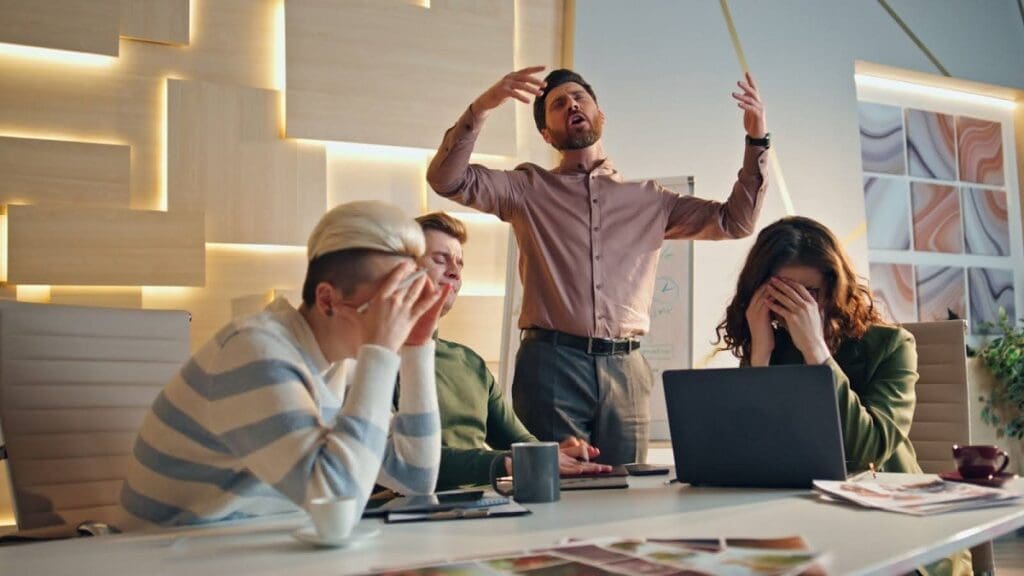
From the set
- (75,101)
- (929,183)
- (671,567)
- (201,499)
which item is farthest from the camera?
(929,183)

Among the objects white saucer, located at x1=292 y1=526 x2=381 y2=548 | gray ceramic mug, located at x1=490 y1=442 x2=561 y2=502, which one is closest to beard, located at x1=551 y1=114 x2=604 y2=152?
gray ceramic mug, located at x1=490 y1=442 x2=561 y2=502

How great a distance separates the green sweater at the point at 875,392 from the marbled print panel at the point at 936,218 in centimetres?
365

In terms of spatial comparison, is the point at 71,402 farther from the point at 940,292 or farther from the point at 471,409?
the point at 940,292

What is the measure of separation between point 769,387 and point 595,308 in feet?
4.43

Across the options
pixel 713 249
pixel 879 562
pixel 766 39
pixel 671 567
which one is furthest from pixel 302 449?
pixel 766 39

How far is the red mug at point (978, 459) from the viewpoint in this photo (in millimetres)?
1670

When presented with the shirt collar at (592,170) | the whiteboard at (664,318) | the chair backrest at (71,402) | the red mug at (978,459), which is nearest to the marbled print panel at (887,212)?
the whiteboard at (664,318)

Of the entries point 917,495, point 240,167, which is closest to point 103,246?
point 240,167

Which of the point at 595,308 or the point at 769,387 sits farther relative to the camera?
the point at 595,308

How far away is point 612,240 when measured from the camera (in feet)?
10.1

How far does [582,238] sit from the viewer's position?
3070mm

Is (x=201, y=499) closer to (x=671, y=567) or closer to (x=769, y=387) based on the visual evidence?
(x=671, y=567)

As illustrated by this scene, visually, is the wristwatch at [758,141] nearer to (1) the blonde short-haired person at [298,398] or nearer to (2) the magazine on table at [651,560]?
(1) the blonde short-haired person at [298,398]

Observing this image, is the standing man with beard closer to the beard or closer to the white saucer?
the beard
